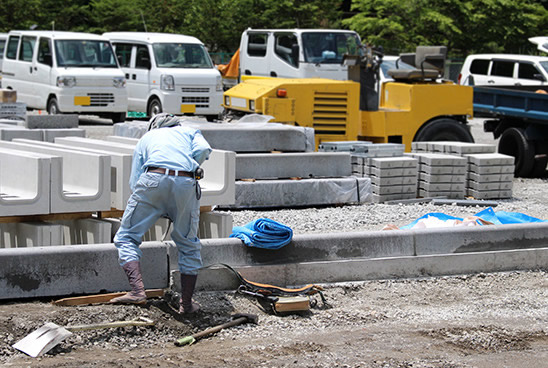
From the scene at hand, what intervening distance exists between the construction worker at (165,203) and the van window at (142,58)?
1614 centimetres

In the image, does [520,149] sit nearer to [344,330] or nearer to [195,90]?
[195,90]

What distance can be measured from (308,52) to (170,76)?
11.3 feet

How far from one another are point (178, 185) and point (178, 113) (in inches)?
618

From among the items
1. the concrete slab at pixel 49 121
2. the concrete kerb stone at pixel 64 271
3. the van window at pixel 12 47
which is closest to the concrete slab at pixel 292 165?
the concrete slab at pixel 49 121

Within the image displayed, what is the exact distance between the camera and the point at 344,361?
5.85 m

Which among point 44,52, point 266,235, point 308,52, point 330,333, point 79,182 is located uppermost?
point 308,52

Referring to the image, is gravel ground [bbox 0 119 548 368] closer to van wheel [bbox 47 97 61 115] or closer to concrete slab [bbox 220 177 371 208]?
concrete slab [bbox 220 177 371 208]

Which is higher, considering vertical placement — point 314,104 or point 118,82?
point 314,104

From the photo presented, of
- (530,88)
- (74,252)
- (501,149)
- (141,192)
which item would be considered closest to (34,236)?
(74,252)

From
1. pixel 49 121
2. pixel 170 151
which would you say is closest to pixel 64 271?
pixel 170 151

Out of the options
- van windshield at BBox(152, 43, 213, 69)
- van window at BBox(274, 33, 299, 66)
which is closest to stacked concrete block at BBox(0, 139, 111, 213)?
van window at BBox(274, 33, 299, 66)

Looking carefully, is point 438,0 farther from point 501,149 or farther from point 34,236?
point 34,236

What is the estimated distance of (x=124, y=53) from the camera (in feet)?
77.7

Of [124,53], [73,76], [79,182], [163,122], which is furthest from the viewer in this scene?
[124,53]
